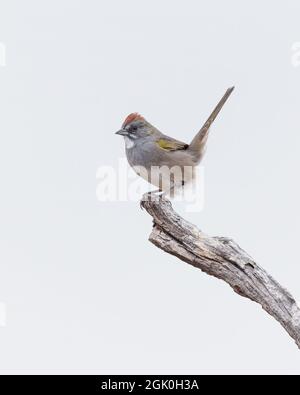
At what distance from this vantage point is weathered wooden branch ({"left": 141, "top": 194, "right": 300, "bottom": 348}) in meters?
5.75

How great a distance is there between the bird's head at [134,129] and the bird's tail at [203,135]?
572 mm

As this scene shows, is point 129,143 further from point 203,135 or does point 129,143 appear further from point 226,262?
point 226,262

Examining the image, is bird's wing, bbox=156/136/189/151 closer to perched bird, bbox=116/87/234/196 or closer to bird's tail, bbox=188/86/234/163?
perched bird, bbox=116/87/234/196

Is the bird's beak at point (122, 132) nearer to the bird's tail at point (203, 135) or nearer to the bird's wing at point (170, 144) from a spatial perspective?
the bird's wing at point (170, 144)

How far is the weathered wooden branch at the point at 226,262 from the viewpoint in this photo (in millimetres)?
5750

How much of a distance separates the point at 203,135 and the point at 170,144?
429 mm

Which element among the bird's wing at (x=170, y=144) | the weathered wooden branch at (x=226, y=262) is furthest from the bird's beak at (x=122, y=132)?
the weathered wooden branch at (x=226, y=262)

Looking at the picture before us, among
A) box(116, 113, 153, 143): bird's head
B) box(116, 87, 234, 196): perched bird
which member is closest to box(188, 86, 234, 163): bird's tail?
box(116, 87, 234, 196): perched bird

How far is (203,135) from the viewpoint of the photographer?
786 cm

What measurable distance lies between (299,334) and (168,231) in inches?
61.2

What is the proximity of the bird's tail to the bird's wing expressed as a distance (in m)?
0.11

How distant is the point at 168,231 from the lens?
6.14m

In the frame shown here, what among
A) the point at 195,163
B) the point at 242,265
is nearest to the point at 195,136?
the point at 195,163

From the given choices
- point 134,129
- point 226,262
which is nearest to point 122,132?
point 134,129
